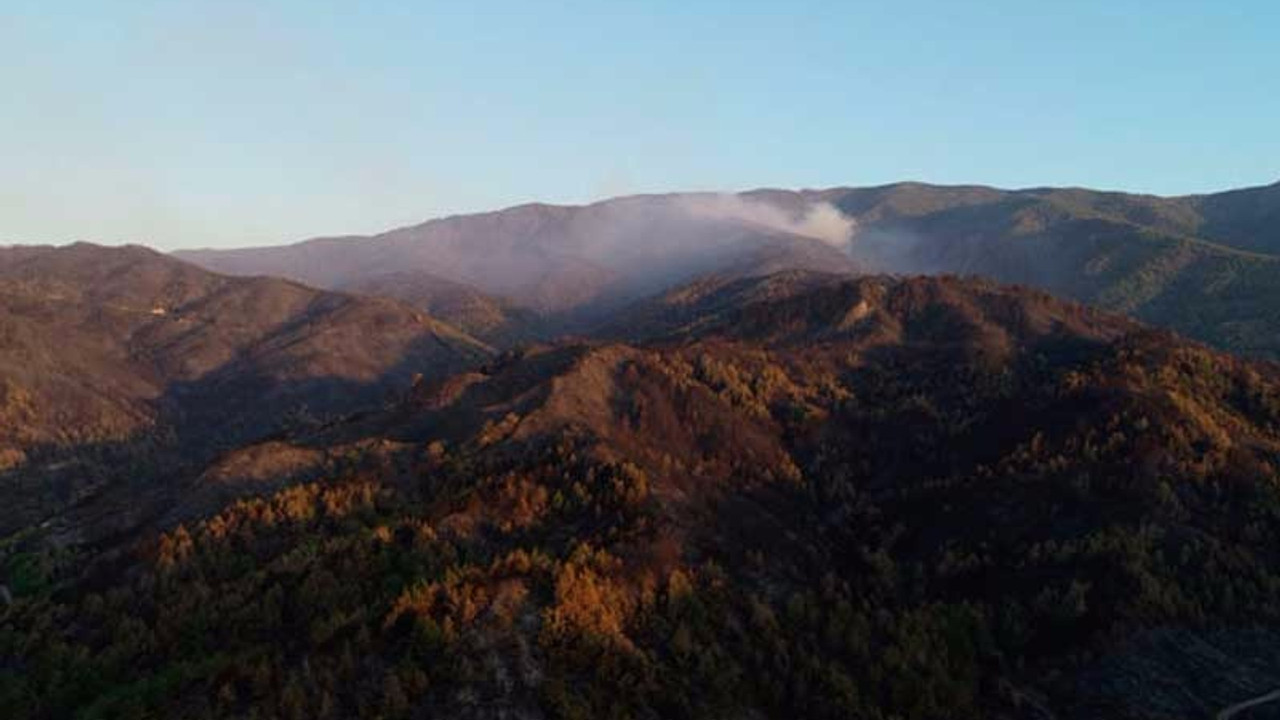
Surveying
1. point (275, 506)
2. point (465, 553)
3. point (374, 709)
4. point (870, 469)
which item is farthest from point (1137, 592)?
point (275, 506)

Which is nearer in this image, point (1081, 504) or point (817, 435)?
point (1081, 504)

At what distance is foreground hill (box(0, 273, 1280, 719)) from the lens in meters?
104

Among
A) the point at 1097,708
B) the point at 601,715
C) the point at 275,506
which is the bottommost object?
the point at 1097,708

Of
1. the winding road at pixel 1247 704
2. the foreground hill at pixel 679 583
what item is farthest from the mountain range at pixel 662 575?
the winding road at pixel 1247 704

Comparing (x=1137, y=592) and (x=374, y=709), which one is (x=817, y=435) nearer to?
(x=1137, y=592)

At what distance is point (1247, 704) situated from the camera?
361 ft

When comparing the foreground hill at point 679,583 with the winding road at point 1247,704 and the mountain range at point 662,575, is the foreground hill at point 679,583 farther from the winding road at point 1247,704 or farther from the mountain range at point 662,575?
the winding road at point 1247,704

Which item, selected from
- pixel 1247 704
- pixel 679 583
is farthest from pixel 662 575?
pixel 1247 704

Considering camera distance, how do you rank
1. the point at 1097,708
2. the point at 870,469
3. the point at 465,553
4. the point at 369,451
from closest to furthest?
the point at 1097,708, the point at 465,553, the point at 369,451, the point at 870,469

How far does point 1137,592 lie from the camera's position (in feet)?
409

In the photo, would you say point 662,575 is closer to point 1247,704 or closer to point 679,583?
point 679,583

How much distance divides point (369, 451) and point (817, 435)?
82783mm

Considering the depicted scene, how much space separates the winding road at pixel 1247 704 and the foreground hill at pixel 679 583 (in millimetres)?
1193

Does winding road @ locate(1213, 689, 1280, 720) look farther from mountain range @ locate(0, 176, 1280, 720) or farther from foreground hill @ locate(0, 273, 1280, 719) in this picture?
mountain range @ locate(0, 176, 1280, 720)
